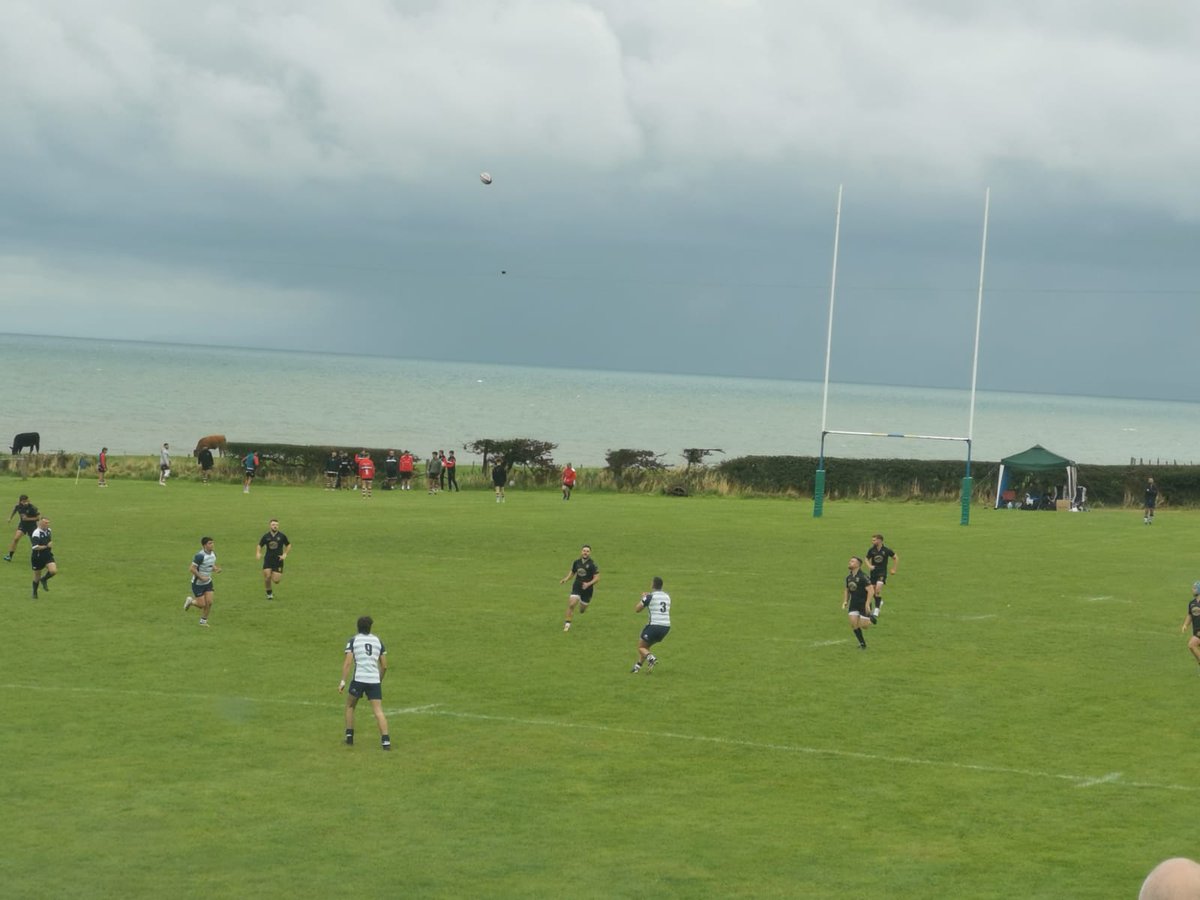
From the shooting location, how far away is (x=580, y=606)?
100.0 feet

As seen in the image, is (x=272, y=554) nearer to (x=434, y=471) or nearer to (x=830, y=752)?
(x=830, y=752)

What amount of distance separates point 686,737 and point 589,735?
1.41 m

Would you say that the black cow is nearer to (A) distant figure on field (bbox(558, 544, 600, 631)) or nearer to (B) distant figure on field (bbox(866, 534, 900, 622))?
(A) distant figure on field (bbox(558, 544, 600, 631))

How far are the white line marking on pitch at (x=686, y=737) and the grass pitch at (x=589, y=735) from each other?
0.07 meters

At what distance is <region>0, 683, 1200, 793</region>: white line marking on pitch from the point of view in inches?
748

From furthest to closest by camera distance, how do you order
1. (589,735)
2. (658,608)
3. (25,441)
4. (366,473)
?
1. (25,441)
2. (366,473)
3. (658,608)
4. (589,735)

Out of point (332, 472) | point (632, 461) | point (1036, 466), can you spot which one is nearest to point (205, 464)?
point (332, 472)

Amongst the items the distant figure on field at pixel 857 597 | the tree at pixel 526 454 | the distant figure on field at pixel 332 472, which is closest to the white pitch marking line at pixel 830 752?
the distant figure on field at pixel 857 597

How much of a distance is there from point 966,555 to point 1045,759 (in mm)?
25307

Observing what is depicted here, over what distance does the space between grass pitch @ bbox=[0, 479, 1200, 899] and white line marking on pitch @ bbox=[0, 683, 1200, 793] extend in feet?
0.23

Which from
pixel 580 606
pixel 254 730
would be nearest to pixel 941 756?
pixel 254 730

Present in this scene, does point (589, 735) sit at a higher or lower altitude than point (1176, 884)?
lower

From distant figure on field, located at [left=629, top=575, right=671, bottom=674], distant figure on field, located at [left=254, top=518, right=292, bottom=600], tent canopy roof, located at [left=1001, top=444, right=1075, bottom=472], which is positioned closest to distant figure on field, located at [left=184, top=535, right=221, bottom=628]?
distant figure on field, located at [left=254, top=518, right=292, bottom=600]

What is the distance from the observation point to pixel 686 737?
20969mm
